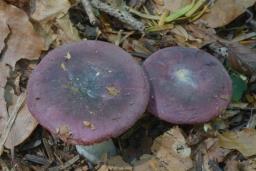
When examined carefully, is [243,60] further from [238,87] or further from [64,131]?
[64,131]

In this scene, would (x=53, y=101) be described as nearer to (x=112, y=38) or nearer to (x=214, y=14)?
(x=112, y=38)

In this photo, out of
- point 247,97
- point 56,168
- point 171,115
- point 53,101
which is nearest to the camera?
point 53,101

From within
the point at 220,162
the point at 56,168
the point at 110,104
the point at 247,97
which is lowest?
the point at 56,168

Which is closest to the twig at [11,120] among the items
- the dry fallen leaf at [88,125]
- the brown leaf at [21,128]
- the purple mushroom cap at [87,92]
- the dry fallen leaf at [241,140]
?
the brown leaf at [21,128]

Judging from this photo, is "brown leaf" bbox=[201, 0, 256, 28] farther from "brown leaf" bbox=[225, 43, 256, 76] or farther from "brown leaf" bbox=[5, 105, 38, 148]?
"brown leaf" bbox=[5, 105, 38, 148]

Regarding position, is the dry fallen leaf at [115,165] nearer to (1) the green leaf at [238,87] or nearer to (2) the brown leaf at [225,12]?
(1) the green leaf at [238,87]

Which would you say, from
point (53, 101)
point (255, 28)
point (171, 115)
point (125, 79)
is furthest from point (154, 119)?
point (255, 28)

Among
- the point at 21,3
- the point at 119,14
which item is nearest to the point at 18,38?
the point at 21,3
